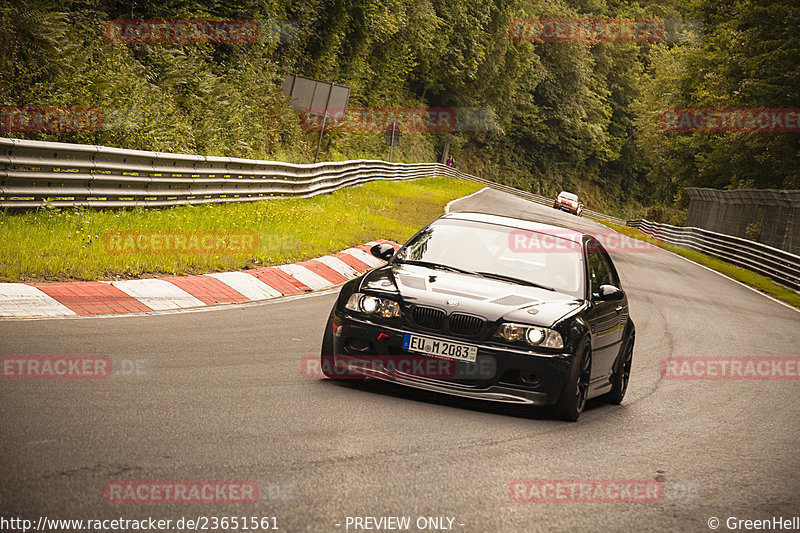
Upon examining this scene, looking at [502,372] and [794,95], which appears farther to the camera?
[794,95]

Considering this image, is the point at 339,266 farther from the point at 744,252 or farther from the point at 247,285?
the point at 744,252

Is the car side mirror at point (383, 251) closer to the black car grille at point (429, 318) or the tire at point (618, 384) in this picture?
the black car grille at point (429, 318)

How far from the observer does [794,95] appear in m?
35.4

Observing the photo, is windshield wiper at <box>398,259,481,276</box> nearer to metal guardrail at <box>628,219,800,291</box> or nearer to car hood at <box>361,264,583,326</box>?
car hood at <box>361,264,583,326</box>

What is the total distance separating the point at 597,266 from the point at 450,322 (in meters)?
2.29

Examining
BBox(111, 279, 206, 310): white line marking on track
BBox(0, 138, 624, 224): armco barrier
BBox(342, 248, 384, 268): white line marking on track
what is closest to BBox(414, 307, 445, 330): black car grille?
BBox(111, 279, 206, 310): white line marking on track

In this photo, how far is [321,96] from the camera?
26719 millimetres

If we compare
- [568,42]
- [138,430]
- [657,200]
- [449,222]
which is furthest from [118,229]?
[657,200]

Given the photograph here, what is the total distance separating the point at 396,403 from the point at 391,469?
1.81 meters

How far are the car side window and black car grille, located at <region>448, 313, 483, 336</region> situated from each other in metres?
1.67

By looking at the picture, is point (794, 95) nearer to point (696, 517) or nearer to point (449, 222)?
point (449, 222)

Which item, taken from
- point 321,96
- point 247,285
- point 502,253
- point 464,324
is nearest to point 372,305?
point 464,324

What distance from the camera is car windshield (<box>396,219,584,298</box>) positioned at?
7.68m

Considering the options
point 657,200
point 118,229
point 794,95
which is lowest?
point 657,200
